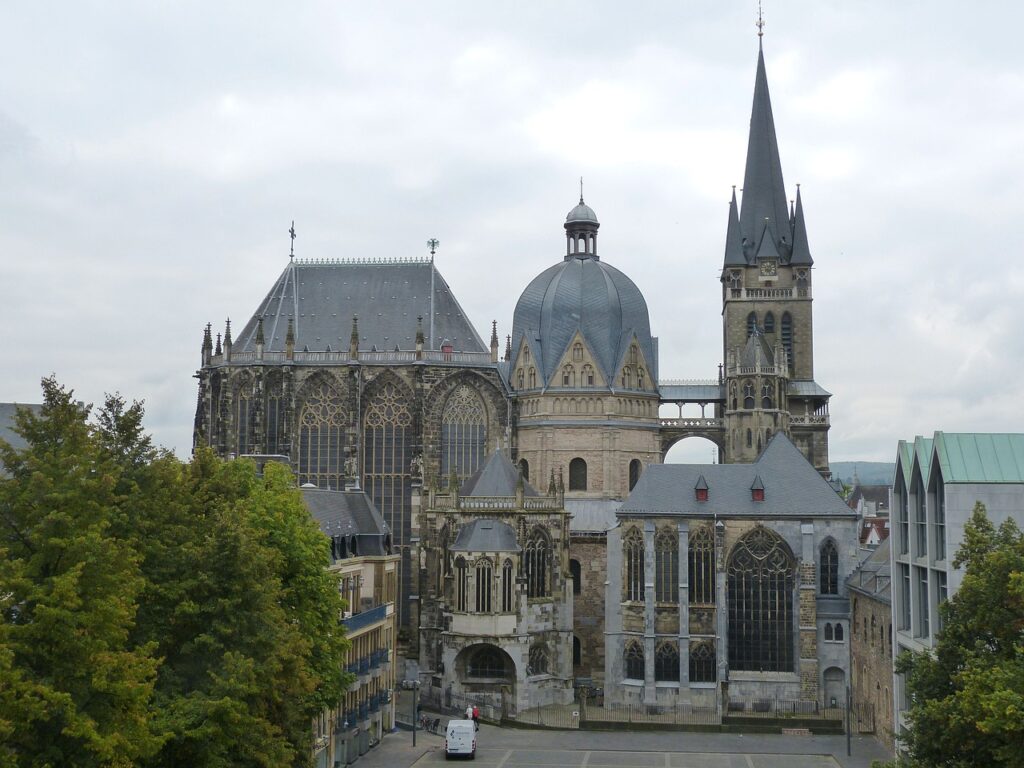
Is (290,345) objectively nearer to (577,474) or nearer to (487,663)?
(577,474)

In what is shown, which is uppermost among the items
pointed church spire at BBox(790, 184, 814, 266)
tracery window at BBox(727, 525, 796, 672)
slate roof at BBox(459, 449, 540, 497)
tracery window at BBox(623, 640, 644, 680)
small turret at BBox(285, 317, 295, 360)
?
pointed church spire at BBox(790, 184, 814, 266)

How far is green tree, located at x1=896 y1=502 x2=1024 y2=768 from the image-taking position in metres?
23.0

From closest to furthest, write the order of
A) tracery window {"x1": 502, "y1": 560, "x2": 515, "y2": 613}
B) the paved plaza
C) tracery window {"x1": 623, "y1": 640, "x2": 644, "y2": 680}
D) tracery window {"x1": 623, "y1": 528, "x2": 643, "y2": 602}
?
the paved plaza < tracery window {"x1": 502, "y1": 560, "x2": 515, "y2": 613} < tracery window {"x1": 623, "y1": 640, "x2": 644, "y2": 680} < tracery window {"x1": 623, "y1": 528, "x2": 643, "y2": 602}

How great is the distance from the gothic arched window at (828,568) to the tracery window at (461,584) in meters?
A: 19.6

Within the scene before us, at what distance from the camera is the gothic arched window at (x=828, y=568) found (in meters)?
67.9

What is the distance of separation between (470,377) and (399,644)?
17461 mm

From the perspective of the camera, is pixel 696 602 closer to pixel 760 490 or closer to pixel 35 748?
pixel 760 490

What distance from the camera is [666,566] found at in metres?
68.6

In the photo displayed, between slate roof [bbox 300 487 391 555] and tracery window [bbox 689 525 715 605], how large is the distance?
17234mm

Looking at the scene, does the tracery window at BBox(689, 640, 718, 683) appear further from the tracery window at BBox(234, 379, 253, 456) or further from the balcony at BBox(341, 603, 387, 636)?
the tracery window at BBox(234, 379, 253, 456)

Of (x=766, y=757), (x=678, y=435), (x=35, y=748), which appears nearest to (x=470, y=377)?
(x=678, y=435)

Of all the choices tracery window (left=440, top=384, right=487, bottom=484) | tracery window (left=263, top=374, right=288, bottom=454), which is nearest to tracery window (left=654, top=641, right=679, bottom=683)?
tracery window (left=440, top=384, right=487, bottom=484)

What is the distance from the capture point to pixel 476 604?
65625 mm

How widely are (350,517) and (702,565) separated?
20845 millimetres
